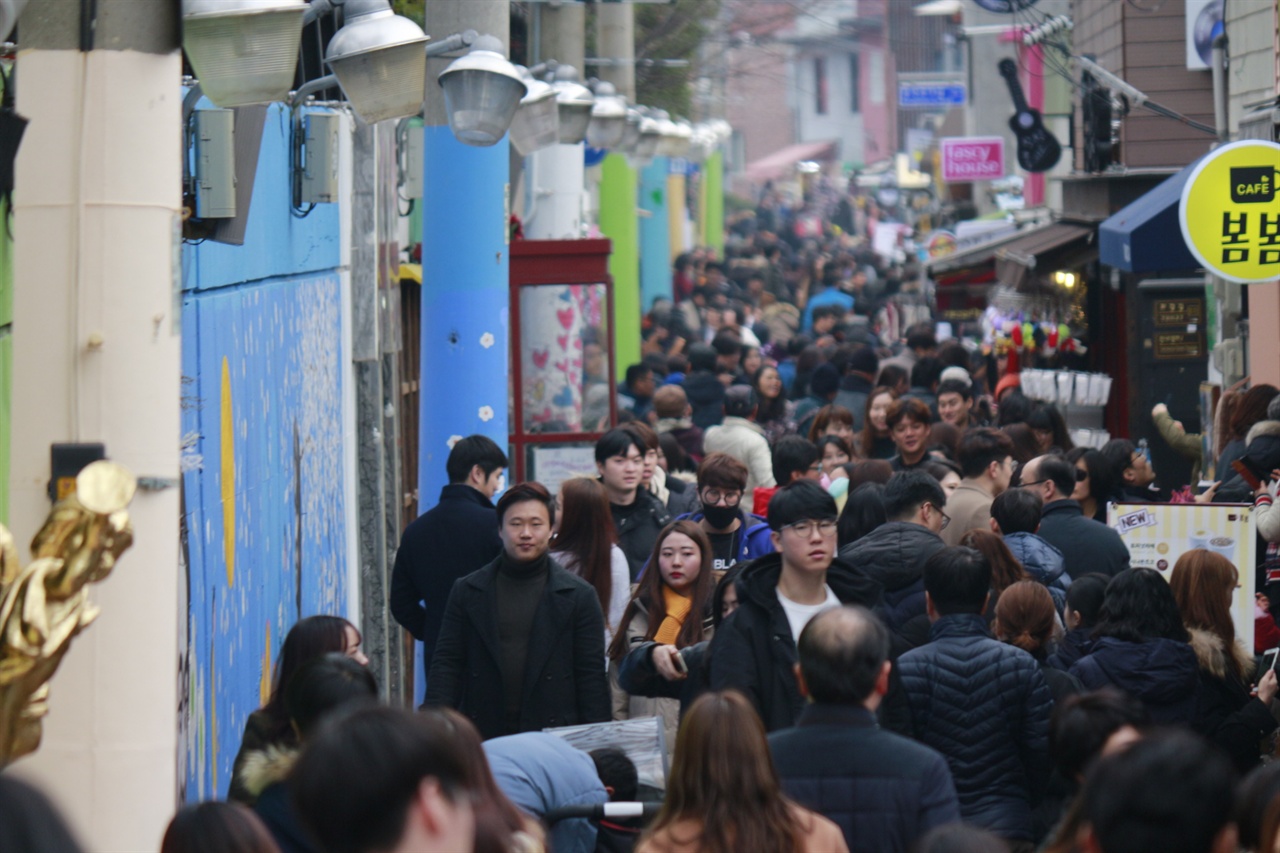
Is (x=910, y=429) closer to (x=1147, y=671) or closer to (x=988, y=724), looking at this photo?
(x=1147, y=671)

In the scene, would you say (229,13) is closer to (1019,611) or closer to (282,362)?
(1019,611)

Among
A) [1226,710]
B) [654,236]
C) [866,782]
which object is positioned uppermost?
[654,236]

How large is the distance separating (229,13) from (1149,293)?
13.7 m

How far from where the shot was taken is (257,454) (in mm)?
7730

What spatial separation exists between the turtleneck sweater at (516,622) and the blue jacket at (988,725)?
5.01 ft

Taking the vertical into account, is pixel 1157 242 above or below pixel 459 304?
above

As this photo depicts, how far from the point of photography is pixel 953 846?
11.1 feet

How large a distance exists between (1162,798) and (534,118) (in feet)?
25.7

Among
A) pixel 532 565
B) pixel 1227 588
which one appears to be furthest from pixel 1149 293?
pixel 532 565

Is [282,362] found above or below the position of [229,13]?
below

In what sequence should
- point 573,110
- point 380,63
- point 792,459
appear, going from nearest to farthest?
point 380,63 < point 792,459 < point 573,110

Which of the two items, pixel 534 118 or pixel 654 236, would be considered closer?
pixel 534 118

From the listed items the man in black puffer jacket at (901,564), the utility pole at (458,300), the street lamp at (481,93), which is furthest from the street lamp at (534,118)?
the man in black puffer jacket at (901,564)

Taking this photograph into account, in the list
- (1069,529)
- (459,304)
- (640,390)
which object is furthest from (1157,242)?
(459,304)
